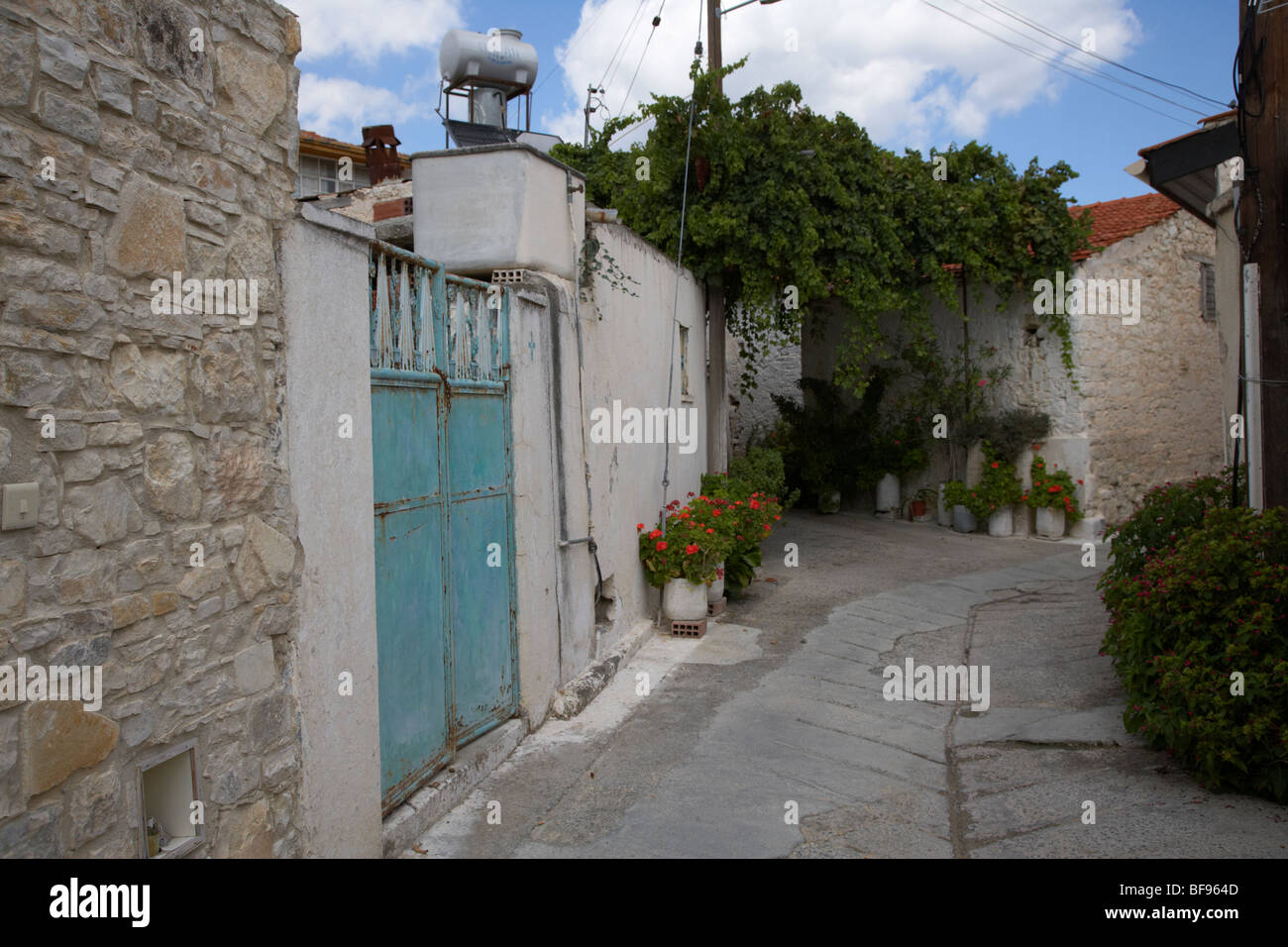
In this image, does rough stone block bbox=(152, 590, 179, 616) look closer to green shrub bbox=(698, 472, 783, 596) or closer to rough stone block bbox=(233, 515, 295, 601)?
rough stone block bbox=(233, 515, 295, 601)

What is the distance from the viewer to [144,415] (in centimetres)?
264

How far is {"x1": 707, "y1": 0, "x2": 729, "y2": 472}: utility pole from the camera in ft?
37.4

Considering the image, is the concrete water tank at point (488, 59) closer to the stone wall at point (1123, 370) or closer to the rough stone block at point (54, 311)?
the stone wall at point (1123, 370)

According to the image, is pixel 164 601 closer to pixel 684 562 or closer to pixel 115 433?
pixel 115 433

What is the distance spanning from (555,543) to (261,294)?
Answer: 3255 mm

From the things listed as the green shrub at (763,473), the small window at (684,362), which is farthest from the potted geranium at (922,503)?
the small window at (684,362)

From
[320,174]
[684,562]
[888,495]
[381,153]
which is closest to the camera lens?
[684,562]

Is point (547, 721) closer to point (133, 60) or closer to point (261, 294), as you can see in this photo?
point (261, 294)

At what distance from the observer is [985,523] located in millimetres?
13570

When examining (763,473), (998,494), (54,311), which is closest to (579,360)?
(54,311)

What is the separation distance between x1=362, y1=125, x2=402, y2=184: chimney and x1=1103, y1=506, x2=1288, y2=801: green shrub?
1402cm

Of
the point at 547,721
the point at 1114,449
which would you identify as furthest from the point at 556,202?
the point at 1114,449

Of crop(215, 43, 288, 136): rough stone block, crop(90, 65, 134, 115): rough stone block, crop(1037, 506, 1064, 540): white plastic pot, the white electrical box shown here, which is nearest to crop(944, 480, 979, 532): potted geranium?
crop(1037, 506, 1064, 540): white plastic pot

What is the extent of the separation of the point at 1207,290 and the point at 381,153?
13.9 meters
